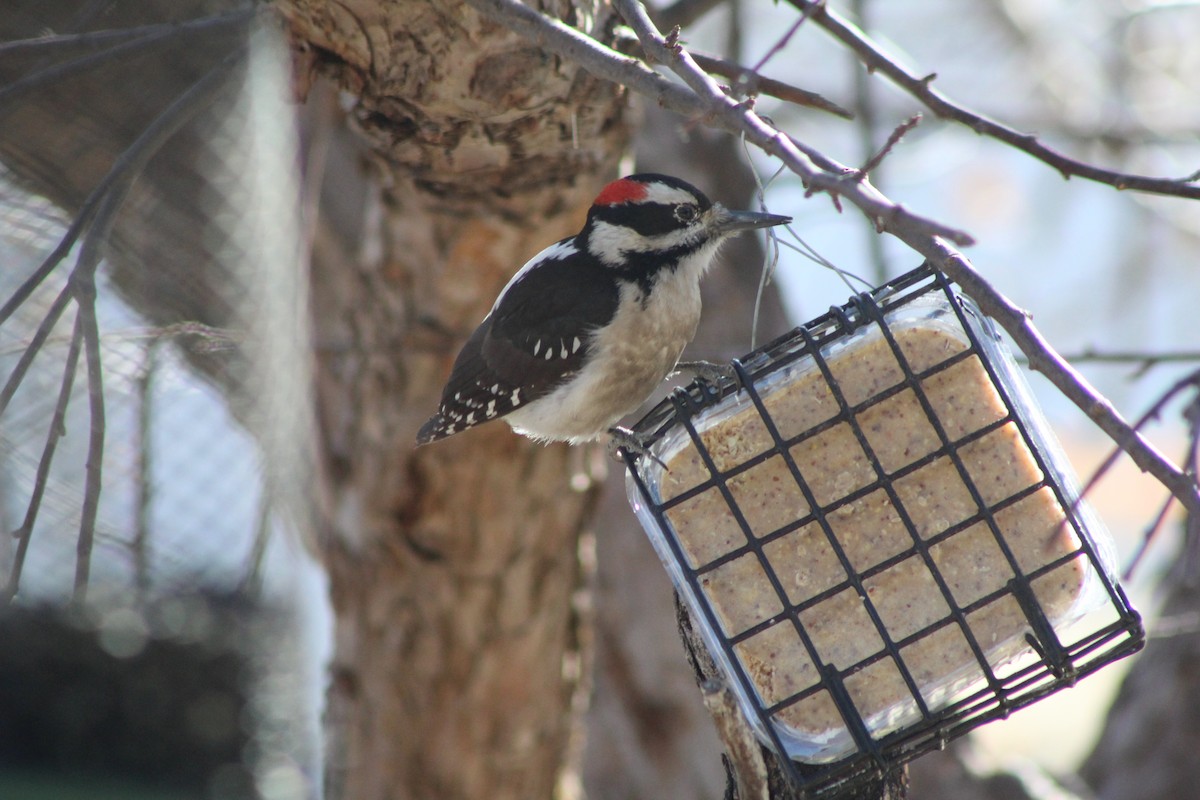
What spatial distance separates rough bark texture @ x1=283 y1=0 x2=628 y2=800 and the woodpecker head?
23 centimetres

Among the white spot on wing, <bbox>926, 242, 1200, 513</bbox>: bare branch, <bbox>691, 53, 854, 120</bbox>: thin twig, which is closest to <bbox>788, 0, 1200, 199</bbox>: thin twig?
<bbox>691, 53, 854, 120</bbox>: thin twig

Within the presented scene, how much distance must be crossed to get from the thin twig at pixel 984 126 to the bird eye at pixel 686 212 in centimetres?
71

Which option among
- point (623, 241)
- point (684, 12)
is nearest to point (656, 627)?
point (623, 241)

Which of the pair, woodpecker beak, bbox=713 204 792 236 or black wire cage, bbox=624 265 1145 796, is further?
woodpecker beak, bbox=713 204 792 236

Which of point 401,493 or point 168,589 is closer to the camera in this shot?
point 401,493

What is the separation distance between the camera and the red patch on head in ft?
10.2

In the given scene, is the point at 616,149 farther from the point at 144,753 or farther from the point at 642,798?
the point at 144,753

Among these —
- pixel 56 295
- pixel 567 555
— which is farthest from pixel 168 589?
pixel 56 295

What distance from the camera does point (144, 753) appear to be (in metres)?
6.91

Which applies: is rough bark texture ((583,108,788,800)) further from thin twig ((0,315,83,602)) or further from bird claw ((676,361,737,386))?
thin twig ((0,315,83,602))

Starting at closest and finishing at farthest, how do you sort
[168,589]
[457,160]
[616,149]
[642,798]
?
1. [457,160]
2. [616,149]
3. [168,589]
4. [642,798]

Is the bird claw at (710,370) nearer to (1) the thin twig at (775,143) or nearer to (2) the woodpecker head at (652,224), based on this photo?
(2) the woodpecker head at (652,224)

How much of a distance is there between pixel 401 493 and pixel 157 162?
1523mm

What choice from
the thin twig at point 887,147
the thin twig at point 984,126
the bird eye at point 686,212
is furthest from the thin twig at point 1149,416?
the bird eye at point 686,212
